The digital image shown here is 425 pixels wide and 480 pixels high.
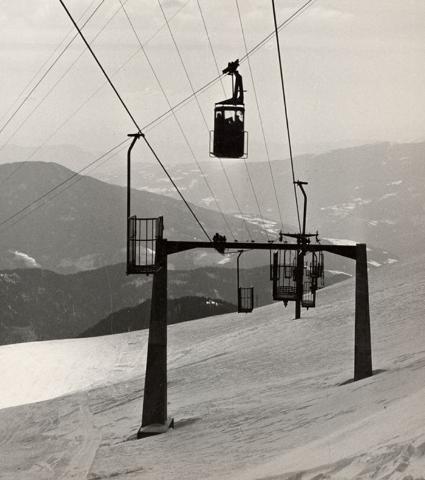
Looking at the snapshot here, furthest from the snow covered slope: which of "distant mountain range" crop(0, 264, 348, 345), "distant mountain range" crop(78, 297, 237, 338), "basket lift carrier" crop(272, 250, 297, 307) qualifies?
"distant mountain range" crop(0, 264, 348, 345)

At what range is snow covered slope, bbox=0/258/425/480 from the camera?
10.6 meters

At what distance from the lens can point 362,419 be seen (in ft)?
40.4

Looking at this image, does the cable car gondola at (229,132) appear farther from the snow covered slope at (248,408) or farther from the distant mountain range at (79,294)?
the distant mountain range at (79,294)

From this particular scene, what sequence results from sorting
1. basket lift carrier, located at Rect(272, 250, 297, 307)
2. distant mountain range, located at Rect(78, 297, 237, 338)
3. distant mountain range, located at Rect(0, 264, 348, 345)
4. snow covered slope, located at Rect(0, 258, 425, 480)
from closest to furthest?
1. snow covered slope, located at Rect(0, 258, 425, 480)
2. basket lift carrier, located at Rect(272, 250, 297, 307)
3. distant mountain range, located at Rect(78, 297, 237, 338)
4. distant mountain range, located at Rect(0, 264, 348, 345)

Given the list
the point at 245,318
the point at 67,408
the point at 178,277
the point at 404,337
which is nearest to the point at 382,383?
the point at 404,337

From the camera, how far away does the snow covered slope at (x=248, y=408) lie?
1058cm

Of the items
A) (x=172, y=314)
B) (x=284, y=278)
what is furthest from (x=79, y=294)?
(x=284, y=278)

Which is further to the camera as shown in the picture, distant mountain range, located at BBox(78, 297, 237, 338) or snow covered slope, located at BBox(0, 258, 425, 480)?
distant mountain range, located at BBox(78, 297, 237, 338)

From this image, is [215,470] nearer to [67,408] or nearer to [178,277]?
[67,408]

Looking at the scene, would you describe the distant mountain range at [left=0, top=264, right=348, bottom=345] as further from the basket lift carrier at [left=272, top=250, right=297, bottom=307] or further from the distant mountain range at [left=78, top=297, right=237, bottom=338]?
the basket lift carrier at [left=272, top=250, right=297, bottom=307]

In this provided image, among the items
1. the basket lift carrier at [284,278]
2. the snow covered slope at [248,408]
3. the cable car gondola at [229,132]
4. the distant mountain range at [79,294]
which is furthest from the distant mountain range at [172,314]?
the cable car gondola at [229,132]

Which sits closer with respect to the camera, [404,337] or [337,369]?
[337,369]

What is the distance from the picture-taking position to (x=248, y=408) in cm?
1808

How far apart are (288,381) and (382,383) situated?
6465 mm
